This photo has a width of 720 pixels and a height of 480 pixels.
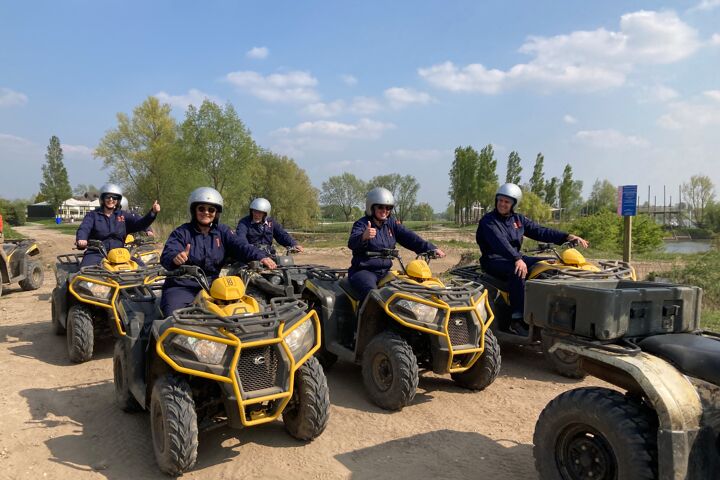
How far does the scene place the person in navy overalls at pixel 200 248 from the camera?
4668 millimetres

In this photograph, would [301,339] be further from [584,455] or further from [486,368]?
[486,368]

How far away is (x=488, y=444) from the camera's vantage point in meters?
4.07

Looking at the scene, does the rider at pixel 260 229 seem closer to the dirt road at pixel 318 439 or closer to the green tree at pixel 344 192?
the dirt road at pixel 318 439

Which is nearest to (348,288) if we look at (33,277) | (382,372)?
(382,372)

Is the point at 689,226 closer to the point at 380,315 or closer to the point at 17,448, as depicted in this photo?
the point at 380,315

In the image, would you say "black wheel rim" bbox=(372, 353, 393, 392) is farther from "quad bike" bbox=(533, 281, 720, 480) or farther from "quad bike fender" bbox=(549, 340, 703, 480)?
"quad bike fender" bbox=(549, 340, 703, 480)

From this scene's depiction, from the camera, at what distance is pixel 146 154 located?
37.1 metres

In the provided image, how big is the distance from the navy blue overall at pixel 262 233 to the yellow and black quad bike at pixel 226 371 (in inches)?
193

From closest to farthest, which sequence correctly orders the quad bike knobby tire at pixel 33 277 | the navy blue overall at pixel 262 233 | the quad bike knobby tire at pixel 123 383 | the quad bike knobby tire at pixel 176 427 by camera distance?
the quad bike knobby tire at pixel 176 427 → the quad bike knobby tire at pixel 123 383 → the navy blue overall at pixel 262 233 → the quad bike knobby tire at pixel 33 277

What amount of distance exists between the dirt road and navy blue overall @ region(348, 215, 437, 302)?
1142mm

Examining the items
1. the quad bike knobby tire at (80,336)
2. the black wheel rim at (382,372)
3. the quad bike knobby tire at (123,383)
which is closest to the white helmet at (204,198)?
the quad bike knobby tire at (123,383)

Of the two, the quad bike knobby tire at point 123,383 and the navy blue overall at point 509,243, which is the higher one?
the navy blue overall at point 509,243

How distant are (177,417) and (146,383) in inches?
34.9

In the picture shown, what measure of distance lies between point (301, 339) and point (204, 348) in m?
0.72
